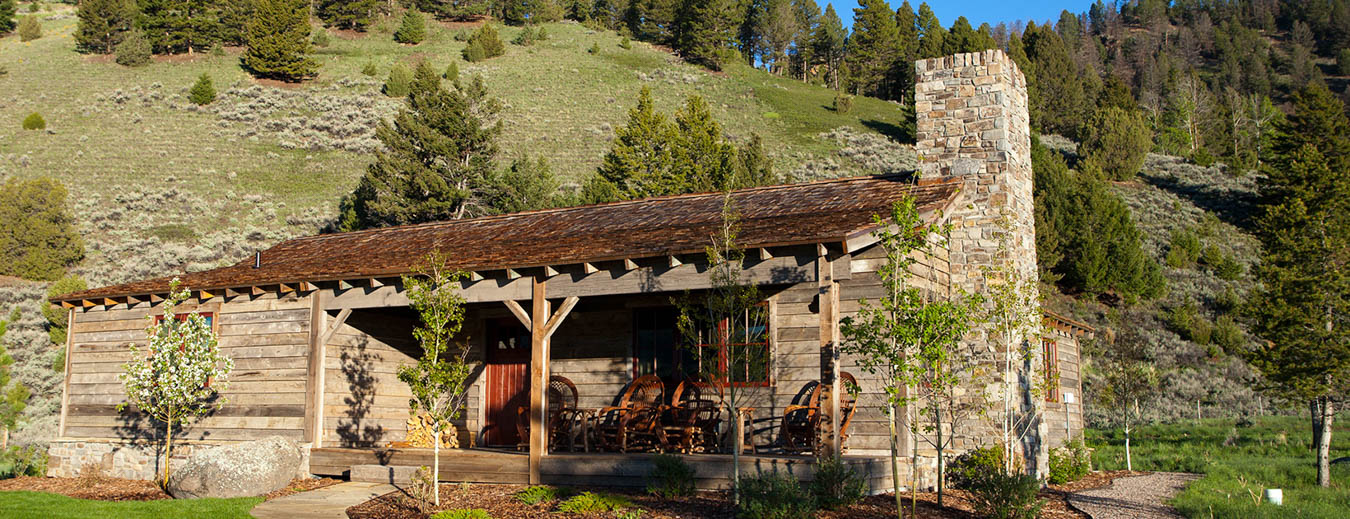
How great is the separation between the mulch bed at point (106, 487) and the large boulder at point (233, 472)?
0.21 m

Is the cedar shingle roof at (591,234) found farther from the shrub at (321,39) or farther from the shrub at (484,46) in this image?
the shrub at (321,39)

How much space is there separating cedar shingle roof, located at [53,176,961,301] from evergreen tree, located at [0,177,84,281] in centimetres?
2118

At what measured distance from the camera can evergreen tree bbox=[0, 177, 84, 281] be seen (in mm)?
32719

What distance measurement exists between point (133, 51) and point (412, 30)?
59.7 ft

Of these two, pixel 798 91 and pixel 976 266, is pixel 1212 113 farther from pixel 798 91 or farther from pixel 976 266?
pixel 976 266

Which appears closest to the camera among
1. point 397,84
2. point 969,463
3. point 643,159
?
point 969,463

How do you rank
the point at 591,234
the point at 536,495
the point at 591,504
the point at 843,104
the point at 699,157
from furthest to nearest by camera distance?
the point at 843,104
the point at 699,157
the point at 591,234
the point at 536,495
the point at 591,504

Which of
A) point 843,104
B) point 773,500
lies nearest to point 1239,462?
point 773,500

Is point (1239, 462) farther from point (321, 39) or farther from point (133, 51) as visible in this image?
point (321, 39)

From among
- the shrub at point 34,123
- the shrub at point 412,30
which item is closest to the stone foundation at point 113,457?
the shrub at point 34,123

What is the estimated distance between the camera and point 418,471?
10.6 metres

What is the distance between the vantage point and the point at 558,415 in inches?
487

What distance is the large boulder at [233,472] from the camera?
11266 mm

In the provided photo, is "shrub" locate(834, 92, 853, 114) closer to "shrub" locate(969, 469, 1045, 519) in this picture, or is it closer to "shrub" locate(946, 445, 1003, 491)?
"shrub" locate(946, 445, 1003, 491)
